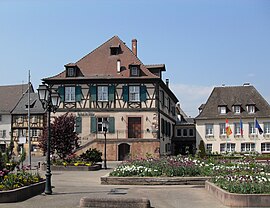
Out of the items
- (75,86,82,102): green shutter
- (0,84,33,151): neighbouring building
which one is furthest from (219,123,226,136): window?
(0,84,33,151): neighbouring building

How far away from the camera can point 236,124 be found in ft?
184

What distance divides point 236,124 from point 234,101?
131 inches

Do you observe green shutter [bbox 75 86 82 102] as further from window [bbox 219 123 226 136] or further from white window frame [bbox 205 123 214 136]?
window [bbox 219 123 226 136]

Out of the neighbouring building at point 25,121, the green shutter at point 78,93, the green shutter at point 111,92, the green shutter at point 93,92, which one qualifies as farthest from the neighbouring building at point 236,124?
the neighbouring building at point 25,121

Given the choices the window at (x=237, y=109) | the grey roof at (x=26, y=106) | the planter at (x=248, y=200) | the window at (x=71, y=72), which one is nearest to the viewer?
the planter at (x=248, y=200)

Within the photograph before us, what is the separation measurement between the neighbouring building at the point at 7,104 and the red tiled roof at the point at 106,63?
22.1m

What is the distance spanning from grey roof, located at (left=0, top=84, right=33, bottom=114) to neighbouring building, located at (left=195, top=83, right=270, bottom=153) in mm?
27760

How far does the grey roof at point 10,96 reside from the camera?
65963 mm

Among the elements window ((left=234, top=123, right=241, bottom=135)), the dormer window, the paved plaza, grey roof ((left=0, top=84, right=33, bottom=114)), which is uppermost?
the dormer window

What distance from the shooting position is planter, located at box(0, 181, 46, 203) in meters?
13.0

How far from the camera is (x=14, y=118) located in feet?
211

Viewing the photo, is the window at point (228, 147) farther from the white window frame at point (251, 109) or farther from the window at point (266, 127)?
the white window frame at point (251, 109)

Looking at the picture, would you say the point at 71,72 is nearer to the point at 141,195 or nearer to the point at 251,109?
the point at 251,109

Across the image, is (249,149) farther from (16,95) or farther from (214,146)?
(16,95)
